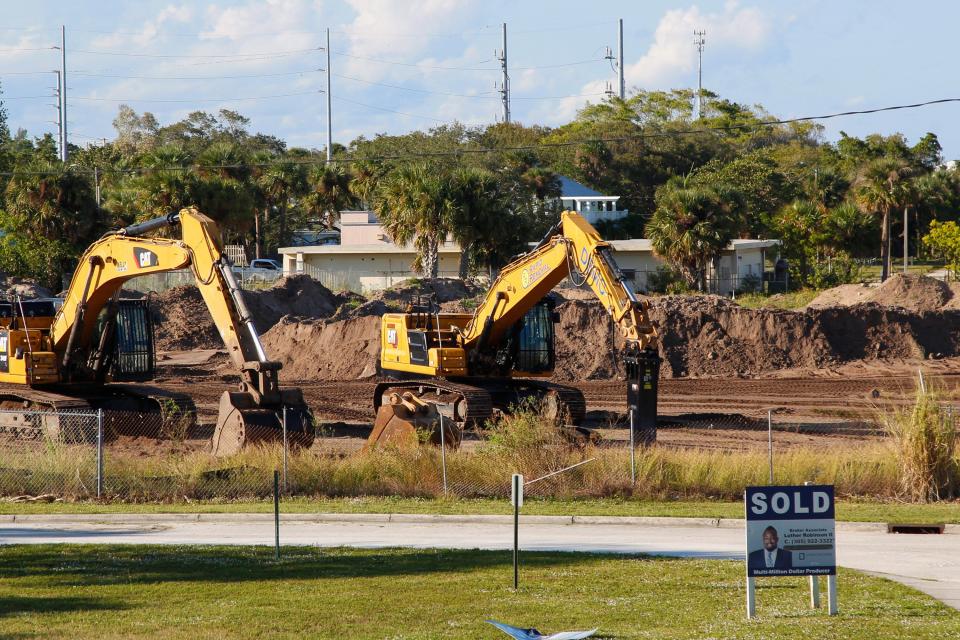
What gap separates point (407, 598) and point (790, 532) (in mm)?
3882

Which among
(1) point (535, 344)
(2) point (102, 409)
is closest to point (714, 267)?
(1) point (535, 344)

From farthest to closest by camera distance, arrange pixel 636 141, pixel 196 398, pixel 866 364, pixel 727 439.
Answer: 1. pixel 636 141
2. pixel 866 364
3. pixel 196 398
4. pixel 727 439

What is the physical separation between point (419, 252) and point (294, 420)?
1544 inches

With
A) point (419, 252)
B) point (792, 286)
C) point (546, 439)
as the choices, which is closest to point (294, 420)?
point (546, 439)

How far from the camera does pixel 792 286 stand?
66312 mm

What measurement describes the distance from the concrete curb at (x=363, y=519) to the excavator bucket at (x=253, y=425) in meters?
3.22

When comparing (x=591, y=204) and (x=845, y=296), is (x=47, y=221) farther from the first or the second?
(x=591, y=204)

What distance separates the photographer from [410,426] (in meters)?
23.9

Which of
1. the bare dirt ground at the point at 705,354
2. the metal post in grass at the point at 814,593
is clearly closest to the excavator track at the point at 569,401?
the bare dirt ground at the point at 705,354

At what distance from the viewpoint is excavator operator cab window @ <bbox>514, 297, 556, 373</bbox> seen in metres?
29.4

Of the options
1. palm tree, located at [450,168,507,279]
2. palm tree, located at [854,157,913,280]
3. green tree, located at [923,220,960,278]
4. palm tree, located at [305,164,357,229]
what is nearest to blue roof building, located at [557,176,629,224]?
palm tree, located at [305,164,357,229]

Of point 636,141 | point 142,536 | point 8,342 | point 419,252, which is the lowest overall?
point 142,536

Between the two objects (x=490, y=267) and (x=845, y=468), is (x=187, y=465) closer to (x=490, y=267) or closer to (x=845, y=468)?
(x=845, y=468)

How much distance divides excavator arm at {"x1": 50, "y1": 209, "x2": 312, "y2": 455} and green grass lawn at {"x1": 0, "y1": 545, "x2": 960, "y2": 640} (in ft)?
24.2
